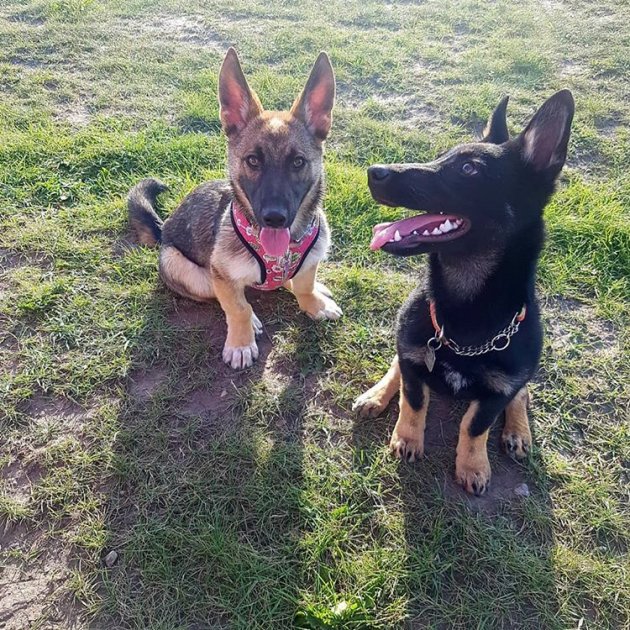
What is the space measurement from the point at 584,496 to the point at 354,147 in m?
4.60

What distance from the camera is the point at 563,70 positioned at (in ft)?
25.2

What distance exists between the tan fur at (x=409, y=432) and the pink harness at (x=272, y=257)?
1.26 metres

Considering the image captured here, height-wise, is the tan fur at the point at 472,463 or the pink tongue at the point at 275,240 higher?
the pink tongue at the point at 275,240

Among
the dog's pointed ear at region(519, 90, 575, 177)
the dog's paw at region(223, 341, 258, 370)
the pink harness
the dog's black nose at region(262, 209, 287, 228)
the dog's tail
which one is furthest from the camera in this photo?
the dog's tail

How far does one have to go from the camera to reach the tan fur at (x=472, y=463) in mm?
3119

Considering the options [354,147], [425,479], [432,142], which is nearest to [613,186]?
[432,142]

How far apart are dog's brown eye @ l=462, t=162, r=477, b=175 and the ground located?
71.3 inches

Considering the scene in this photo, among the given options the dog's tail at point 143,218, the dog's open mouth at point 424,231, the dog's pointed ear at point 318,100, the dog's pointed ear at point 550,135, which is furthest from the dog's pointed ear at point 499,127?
the dog's tail at point 143,218

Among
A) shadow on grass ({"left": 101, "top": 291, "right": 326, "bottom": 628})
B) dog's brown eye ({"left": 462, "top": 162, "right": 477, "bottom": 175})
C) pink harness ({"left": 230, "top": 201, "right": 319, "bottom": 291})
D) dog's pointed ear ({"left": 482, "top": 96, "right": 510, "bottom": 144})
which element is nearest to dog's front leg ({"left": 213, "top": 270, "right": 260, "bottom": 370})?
shadow on grass ({"left": 101, "top": 291, "right": 326, "bottom": 628})

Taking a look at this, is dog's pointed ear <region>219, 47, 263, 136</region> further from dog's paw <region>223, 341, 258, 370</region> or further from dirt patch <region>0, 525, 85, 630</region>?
dirt patch <region>0, 525, 85, 630</region>

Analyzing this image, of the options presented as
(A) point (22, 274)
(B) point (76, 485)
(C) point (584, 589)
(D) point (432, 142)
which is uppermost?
(D) point (432, 142)

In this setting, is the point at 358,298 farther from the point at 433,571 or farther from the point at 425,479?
the point at 433,571

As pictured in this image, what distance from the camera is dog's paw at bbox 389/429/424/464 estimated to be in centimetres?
332

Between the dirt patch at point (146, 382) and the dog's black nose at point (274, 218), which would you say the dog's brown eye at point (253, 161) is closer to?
the dog's black nose at point (274, 218)
